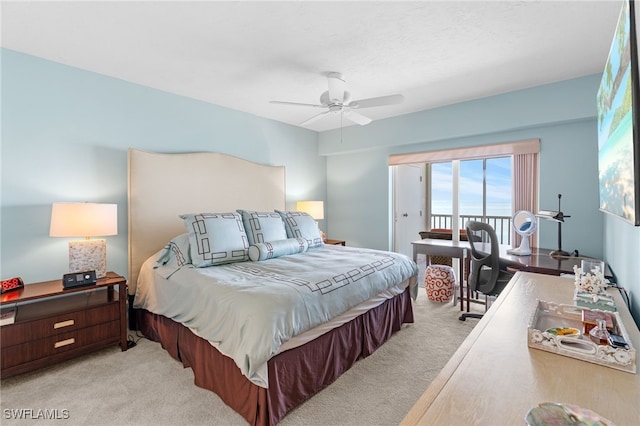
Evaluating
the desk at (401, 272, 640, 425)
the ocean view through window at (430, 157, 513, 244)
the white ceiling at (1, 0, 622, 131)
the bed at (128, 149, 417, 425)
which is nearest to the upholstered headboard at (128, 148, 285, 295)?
the bed at (128, 149, 417, 425)

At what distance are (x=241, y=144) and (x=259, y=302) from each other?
2815 mm

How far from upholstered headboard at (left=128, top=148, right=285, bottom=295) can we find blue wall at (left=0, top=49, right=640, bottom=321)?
6.1 inches

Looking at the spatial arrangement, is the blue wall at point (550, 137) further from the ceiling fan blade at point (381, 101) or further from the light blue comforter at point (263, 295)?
the light blue comforter at point (263, 295)

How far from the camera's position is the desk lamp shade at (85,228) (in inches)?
91.7

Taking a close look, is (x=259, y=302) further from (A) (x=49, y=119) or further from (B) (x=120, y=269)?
(A) (x=49, y=119)

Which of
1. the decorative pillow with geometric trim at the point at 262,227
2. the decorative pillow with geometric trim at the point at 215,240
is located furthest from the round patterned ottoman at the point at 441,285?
the decorative pillow with geometric trim at the point at 215,240

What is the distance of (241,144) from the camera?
4.00 m

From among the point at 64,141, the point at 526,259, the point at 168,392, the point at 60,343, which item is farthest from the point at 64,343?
the point at 526,259

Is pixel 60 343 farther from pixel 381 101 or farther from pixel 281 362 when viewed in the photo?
pixel 381 101

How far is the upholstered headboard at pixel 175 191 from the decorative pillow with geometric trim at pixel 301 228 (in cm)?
76

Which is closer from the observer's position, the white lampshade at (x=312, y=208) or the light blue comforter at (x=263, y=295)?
the light blue comforter at (x=263, y=295)

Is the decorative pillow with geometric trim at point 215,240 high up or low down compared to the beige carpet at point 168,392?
up

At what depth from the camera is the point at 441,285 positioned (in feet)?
12.2

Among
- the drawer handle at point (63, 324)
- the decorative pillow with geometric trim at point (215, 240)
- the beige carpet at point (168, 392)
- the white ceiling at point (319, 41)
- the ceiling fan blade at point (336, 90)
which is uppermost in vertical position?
the white ceiling at point (319, 41)
